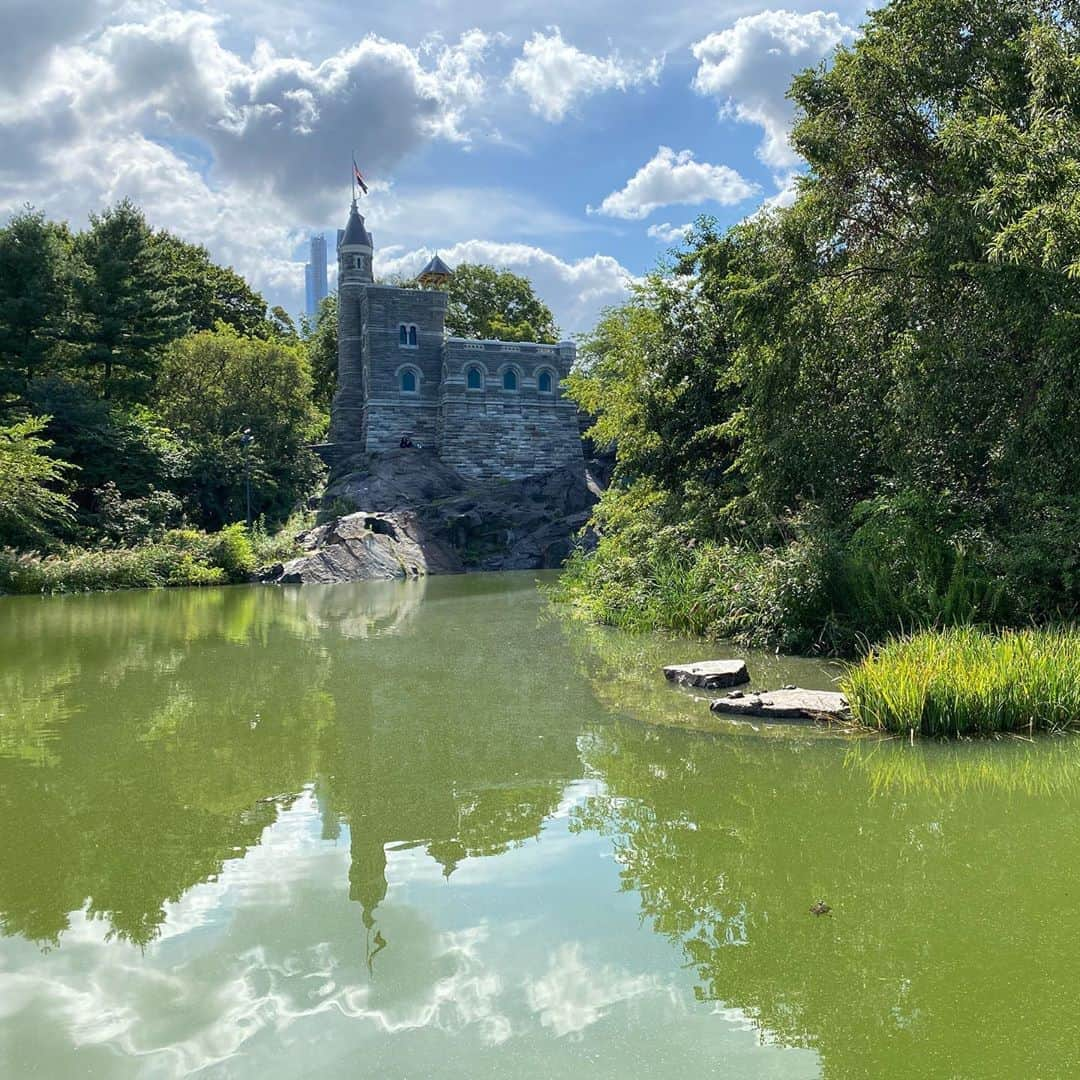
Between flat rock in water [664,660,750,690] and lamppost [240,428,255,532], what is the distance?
21.9 m

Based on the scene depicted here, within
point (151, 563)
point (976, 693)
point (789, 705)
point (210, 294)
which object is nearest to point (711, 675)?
point (789, 705)

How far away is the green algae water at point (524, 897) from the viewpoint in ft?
8.11

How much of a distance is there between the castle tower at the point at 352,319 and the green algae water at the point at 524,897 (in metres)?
30.4

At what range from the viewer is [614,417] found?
15562mm

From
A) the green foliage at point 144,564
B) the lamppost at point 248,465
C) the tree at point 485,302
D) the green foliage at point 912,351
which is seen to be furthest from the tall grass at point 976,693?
the tree at point 485,302

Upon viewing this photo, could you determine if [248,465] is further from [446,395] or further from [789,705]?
[789,705]

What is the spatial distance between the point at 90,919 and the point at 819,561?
7762 mm

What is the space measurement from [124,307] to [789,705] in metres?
26.3

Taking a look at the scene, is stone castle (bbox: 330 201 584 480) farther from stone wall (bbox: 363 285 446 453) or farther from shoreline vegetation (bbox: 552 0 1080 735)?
shoreline vegetation (bbox: 552 0 1080 735)

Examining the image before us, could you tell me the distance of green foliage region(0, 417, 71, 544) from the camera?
1955cm

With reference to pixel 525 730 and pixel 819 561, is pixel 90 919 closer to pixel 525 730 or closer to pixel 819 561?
pixel 525 730

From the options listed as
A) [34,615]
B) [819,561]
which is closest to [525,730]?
[819,561]

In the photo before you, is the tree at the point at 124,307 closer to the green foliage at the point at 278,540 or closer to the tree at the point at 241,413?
the tree at the point at 241,413

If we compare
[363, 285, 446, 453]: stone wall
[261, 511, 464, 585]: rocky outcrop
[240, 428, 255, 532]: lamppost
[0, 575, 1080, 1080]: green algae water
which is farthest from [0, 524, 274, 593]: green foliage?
→ [0, 575, 1080, 1080]: green algae water
